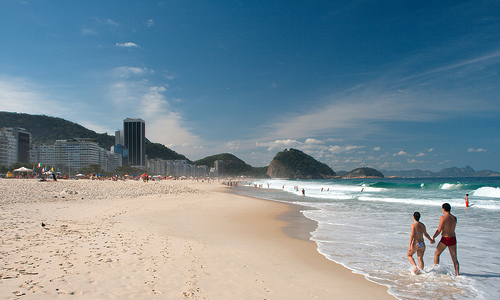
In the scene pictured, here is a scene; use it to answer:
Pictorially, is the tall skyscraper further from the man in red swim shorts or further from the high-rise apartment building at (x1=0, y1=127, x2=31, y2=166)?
the man in red swim shorts

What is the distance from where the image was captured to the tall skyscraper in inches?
6506

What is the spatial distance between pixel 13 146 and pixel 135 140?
241 ft

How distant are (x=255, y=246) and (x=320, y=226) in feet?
17.0

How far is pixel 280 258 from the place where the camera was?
6.71m

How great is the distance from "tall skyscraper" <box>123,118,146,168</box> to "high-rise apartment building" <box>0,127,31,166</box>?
60.7m

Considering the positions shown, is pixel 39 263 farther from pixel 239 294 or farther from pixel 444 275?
pixel 444 275

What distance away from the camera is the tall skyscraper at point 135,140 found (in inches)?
6506

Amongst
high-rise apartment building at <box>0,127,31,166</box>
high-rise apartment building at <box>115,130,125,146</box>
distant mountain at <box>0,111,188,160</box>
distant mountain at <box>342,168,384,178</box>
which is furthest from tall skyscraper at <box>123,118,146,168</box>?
distant mountain at <box>342,168,384,178</box>

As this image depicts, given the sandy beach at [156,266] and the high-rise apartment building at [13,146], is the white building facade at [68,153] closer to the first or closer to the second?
the high-rise apartment building at [13,146]

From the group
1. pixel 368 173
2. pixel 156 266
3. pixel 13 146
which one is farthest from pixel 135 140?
pixel 156 266

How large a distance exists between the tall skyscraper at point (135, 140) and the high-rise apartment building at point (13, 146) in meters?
60.7

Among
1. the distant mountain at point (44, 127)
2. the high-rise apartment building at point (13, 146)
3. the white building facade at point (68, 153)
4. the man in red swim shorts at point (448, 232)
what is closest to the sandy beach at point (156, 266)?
the man in red swim shorts at point (448, 232)

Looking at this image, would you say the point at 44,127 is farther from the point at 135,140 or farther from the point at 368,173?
the point at 368,173

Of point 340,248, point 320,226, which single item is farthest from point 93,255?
point 320,226
